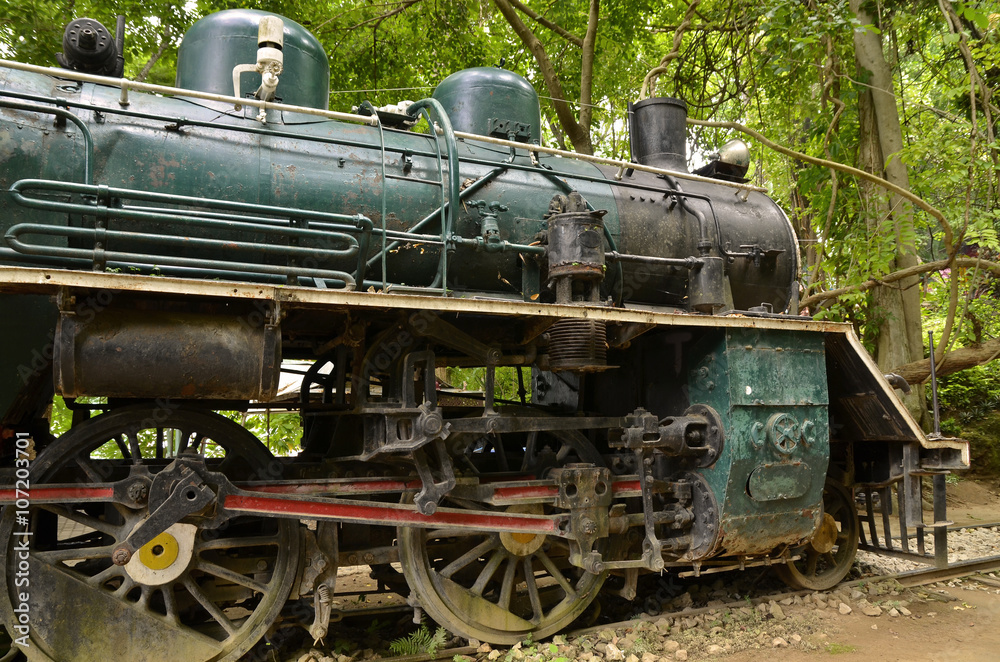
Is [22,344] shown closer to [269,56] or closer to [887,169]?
[269,56]

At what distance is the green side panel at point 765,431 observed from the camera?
3932 millimetres

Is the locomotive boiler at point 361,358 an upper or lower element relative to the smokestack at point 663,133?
lower

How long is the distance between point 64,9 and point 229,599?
7127 mm

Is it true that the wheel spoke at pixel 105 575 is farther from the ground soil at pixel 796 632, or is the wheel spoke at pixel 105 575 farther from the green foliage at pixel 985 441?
the green foliage at pixel 985 441

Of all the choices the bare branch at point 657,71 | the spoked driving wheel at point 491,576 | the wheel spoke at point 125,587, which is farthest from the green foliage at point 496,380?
the wheel spoke at point 125,587

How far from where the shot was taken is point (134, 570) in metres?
3.13

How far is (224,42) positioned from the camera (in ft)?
13.2

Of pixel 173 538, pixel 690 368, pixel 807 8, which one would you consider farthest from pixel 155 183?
pixel 807 8

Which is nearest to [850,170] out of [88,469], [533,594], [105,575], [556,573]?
[556,573]

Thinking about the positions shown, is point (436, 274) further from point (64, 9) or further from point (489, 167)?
point (64, 9)

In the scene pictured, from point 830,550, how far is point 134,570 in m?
4.42

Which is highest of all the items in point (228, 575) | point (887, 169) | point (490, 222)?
point (887, 169)

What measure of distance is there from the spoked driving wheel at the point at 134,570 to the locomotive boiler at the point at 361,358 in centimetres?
1

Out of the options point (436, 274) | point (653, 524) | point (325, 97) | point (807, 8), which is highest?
point (807, 8)
